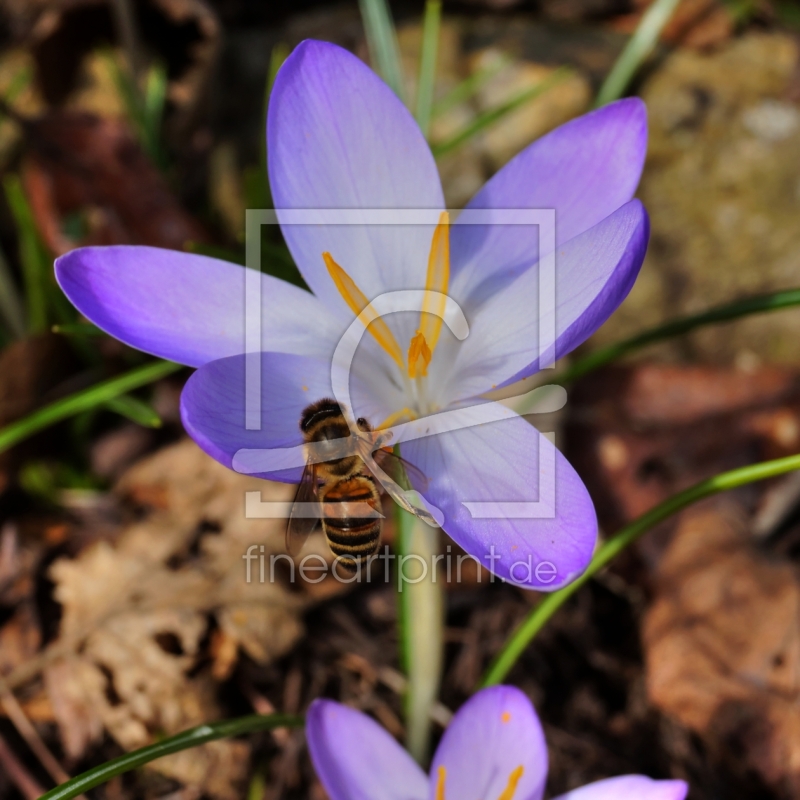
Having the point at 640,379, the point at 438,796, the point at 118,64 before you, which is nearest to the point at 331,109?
the point at 438,796

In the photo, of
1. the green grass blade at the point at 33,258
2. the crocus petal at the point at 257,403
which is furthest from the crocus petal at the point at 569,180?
the green grass blade at the point at 33,258

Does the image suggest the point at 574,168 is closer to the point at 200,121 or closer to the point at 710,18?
the point at 200,121

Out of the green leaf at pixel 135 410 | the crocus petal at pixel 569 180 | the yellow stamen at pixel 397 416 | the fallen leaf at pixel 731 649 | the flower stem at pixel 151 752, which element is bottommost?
the fallen leaf at pixel 731 649

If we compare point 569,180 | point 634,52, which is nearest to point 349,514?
point 569,180

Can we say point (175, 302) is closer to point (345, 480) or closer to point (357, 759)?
point (345, 480)

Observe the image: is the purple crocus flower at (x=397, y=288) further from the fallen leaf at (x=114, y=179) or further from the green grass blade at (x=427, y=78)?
the fallen leaf at (x=114, y=179)

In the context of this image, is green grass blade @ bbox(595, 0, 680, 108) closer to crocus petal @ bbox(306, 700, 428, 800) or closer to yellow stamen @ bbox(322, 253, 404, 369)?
yellow stamen @ bbox(322, 253, 404, 369)

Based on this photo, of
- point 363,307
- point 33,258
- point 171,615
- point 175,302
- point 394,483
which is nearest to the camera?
point 394,483
